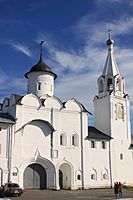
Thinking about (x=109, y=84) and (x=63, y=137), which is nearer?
(x=63, y=137)

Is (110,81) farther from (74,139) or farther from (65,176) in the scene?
(65,176)

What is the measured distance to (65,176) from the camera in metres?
34.5

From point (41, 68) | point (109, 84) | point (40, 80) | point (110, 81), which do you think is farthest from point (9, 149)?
point (110, 81)

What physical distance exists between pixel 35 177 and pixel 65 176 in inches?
155

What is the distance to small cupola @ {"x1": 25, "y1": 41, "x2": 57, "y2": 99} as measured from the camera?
36.6 metres

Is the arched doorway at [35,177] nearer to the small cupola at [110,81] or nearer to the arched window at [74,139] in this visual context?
the arched window at [74,139]

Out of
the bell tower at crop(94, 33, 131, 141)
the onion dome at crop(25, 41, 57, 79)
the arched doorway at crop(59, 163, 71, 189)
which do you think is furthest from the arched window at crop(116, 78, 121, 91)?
the arched doorway at crop(59, 163, 71, 189)

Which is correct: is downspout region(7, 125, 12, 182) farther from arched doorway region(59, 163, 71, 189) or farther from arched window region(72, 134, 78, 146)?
arched window region(72, 134, 78, 146)

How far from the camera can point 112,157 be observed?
120 feet

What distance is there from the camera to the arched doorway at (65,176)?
33.8m

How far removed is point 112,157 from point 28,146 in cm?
1076

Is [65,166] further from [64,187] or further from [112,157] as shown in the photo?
[112,157]

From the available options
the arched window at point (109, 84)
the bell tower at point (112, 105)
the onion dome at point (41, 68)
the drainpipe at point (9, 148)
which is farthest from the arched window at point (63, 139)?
the arched window at point (109, 84)

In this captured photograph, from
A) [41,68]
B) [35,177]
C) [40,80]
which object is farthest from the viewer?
[41,68]
